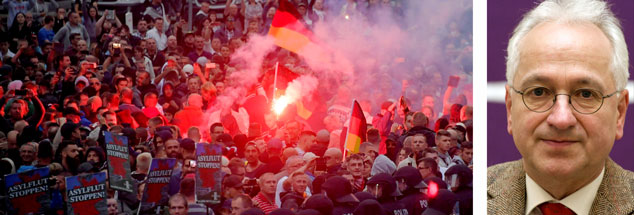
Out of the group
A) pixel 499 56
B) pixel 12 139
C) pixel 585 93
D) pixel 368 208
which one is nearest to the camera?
pixel 585 93

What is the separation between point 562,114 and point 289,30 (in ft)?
6.29

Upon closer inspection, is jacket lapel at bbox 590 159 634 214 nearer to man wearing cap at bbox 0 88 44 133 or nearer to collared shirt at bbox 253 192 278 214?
collared shirt at bbox 253 192 278 214

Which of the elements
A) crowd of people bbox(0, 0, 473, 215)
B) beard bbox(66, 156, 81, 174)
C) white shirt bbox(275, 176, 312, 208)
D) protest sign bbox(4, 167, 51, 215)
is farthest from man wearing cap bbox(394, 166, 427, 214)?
protest sign bbox(4, 167, 51, 215)

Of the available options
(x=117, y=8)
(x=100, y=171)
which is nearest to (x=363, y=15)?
(x=117, y=8)

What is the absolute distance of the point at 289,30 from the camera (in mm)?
4012

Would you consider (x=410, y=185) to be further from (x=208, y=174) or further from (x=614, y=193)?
(x=614, y=193)

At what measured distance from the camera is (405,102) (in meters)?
4.01

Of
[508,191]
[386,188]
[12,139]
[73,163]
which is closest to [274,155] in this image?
[386,188]

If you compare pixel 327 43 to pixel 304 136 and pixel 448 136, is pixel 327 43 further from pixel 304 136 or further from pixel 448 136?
pixel 448 136

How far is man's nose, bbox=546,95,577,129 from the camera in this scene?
249cm

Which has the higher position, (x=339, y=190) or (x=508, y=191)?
(x=508, y=191)

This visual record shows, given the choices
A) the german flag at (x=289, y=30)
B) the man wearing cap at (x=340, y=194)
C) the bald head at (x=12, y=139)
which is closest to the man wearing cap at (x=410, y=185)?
the man wearing cap at (x=340, y=194)

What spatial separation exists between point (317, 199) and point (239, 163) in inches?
19.9

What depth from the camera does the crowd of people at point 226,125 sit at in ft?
13.1
